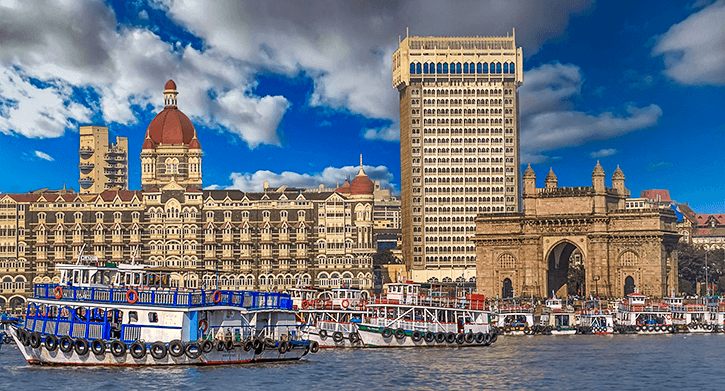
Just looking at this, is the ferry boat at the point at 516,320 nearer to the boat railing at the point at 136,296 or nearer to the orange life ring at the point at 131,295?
the boat railing at the point at 136,296

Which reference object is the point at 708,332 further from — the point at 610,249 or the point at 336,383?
the point at 336,383

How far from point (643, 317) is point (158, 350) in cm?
9016

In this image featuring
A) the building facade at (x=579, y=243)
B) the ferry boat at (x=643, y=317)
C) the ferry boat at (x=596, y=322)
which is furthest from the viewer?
the building facade at (x=579, y=243)

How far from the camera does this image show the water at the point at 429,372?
3194 inches

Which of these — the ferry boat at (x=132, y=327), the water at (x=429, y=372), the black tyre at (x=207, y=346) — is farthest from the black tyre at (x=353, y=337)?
the black tyre at (x=207, y=346)

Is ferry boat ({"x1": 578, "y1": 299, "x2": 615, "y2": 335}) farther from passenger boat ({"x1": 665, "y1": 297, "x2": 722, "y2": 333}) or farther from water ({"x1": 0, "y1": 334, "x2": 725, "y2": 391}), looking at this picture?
water ({"x1": 0, "y1": 334, "x2": 725, "y2": 391})

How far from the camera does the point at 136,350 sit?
283ft

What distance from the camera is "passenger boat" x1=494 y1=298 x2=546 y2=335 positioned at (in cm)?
14962

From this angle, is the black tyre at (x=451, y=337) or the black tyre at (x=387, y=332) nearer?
the black tyre at (x=387, y=332)

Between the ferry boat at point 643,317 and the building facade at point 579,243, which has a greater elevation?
the building facade at point 579,243

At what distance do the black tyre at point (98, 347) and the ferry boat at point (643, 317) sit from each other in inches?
3341

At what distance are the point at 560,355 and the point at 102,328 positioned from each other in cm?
4555

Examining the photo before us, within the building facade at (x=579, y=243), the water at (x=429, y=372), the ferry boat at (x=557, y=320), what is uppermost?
the building facade at (x=579, y=243)

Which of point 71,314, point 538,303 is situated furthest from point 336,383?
point 538,303
